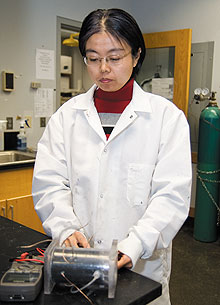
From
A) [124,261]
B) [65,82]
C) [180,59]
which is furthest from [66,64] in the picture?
[124,261]

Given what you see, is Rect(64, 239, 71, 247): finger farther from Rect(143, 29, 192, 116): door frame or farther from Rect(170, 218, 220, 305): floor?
Rect(143, 29, 192, 116): door frame

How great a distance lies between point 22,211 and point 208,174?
1.73m

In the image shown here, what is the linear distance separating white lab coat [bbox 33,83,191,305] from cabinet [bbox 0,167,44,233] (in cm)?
112

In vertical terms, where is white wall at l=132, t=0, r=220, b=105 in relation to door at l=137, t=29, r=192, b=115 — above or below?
above

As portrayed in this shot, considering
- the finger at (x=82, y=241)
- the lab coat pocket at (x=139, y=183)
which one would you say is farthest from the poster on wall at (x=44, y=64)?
the finger at (x=82, y=241)

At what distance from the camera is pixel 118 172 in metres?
1.26

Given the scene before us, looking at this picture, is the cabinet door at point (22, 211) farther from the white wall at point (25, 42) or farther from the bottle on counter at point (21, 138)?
the white wall at point (25, 42)

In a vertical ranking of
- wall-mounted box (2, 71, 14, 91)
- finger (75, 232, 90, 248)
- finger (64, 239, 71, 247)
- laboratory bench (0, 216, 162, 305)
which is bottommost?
laboratory bench (0, 216, 162, 305)

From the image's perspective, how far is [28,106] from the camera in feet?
9.97

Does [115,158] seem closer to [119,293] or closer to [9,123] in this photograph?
[119,293]

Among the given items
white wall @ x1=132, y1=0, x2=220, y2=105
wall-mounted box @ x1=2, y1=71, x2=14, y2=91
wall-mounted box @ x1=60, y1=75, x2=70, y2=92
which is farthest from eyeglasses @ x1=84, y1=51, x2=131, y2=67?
wall-mounted box @ x1=60, y1=75, x2=70, y2=92

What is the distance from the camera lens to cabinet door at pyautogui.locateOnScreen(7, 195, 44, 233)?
2355 millimetres

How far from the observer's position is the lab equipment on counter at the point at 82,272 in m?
0.79

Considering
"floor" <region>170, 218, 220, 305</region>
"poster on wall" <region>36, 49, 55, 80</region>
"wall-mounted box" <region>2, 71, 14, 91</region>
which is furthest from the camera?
"poster on wall" <region>36, 49, 55, 80</region>
